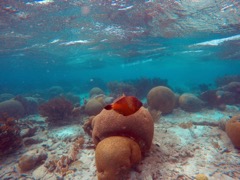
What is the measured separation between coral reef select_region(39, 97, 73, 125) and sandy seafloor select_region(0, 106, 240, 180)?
3.94 ft

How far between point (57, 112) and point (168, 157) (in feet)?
22.1

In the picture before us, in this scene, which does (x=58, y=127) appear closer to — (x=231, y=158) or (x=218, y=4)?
(x=231, y=158)

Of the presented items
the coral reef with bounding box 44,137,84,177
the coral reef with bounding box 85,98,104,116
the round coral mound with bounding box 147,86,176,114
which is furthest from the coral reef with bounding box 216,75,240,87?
the coral reef with bounding box 44,137,84,177

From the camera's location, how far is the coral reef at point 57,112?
9.02m

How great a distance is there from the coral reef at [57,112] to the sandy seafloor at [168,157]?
1.20m

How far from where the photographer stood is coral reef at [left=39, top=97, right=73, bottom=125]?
902 centimetres

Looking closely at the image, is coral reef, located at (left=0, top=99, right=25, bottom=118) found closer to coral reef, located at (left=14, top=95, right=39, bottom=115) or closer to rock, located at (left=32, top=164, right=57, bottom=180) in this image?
coral reef, located at (left=14, top=95, right=39, bottom=115)

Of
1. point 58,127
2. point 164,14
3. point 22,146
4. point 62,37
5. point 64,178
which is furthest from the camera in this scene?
point 62,37

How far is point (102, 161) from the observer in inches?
148

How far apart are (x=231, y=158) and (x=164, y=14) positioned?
439 inches

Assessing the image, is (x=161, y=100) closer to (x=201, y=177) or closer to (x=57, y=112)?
(x=201, y=177)

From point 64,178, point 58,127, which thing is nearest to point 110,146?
point 64,178

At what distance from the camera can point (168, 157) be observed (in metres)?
5.14

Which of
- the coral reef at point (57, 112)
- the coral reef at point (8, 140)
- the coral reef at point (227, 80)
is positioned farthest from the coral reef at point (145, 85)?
the coral reef at point (8, 140)
